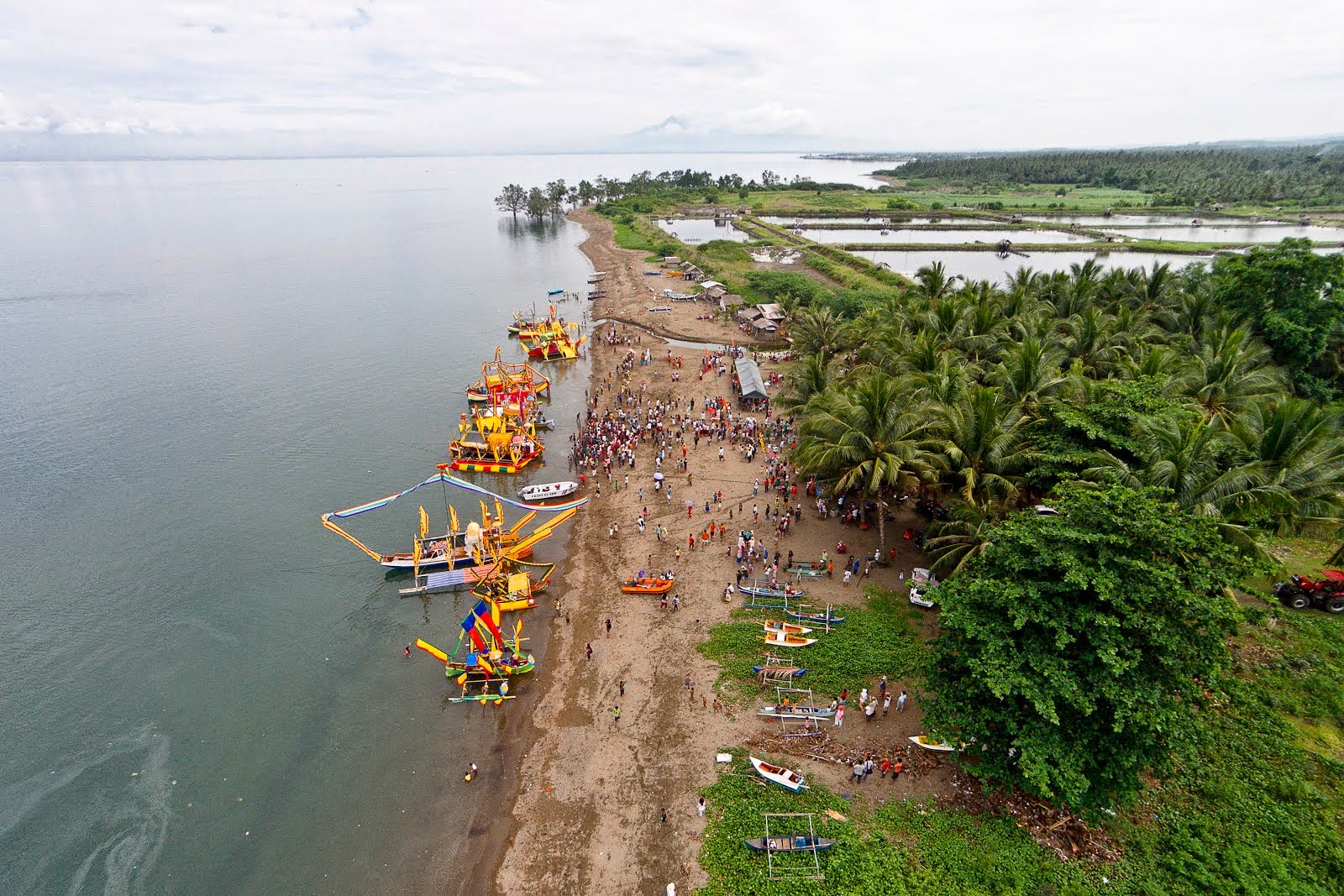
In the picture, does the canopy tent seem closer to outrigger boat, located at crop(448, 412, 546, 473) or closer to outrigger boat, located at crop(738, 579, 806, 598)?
outrigger boat, located at crop(448, 412, 546, 473)

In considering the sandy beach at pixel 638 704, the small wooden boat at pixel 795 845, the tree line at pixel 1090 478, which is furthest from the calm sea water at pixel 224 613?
the tree line at pixel 1090 478

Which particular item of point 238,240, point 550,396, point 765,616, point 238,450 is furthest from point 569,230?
point 765,616

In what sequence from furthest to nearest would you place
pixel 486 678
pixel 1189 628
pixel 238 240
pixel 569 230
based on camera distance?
pixel 569 230 < pixel 238 240 < pixel 486 678 < pixel 1189 628

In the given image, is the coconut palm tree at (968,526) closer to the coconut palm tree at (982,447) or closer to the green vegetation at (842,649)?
the coconut palm tree at (982,447)

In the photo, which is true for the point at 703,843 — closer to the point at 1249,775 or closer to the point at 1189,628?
the point at 1189,628

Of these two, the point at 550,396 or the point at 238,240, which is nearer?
the point at 550,396

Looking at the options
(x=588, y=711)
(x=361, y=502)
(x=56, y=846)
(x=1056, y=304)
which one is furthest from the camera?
(x=1056, y=304)

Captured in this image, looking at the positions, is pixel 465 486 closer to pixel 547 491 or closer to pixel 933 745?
pixel 547 491
